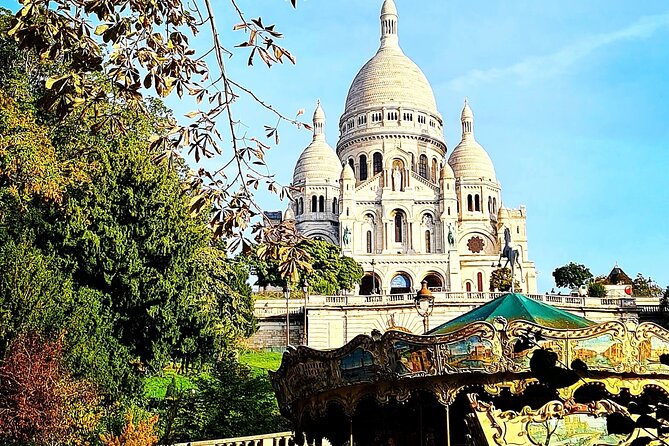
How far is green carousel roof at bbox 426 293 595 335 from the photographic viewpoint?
1315cm

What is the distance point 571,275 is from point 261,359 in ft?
107

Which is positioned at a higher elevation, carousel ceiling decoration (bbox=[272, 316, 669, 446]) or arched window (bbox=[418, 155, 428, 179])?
arched window (bbox=[418, 155, 428, 179])

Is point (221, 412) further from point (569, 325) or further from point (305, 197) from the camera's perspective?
point (305, 197)

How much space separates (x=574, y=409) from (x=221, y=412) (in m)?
12.0

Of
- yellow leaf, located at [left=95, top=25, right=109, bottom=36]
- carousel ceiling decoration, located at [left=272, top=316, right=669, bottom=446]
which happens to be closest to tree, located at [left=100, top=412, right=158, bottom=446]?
→ carousel ceiling decoration, located at [left=272, top=316, right=669, bottom=446]

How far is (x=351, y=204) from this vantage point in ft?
212

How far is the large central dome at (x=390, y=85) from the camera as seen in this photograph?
72.5 meters

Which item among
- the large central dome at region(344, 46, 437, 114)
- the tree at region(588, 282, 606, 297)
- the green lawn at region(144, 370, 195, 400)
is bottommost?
the green lawn at region(144, 370, 195, 400)

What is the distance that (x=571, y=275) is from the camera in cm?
6625

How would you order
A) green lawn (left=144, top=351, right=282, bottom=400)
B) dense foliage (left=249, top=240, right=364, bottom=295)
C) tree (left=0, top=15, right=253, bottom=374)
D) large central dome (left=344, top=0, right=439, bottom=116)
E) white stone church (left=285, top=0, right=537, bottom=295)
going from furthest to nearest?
large central dome (left=344, top=0, right=439, bottom=116), white stone church (left=285, top=0, right=537, bottom=295), dense foliage (left=249, top=240, right=364, bottom=295), green lawn (left=144, top=351, right=282, bottom=400), tree (left=0, top=15, right=253, bottom=374)

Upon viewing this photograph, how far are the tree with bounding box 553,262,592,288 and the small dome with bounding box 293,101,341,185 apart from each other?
1677cm

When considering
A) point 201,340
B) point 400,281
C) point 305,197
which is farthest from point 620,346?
point 305,197

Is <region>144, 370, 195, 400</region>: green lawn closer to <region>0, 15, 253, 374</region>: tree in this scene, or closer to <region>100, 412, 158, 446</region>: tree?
<region>0, 15, 253, 374</region>: tree

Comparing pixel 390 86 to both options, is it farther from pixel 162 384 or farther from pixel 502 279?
pixel 162 384
